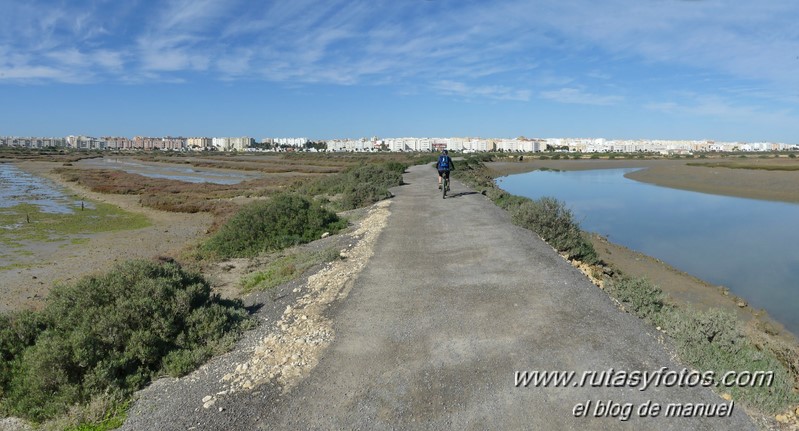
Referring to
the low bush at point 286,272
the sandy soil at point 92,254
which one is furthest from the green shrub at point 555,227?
the sandy soil at point 92,254

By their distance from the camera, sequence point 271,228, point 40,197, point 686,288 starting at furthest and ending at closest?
point 40,197, point 271,228, point 686,288

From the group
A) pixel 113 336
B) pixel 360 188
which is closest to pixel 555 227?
pixel 113 336

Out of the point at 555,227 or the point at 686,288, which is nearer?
→ the point at 686,288

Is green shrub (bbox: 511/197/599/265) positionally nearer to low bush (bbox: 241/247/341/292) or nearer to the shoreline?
the shoreline

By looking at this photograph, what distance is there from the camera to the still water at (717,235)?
13289mm

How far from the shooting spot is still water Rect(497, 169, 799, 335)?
1329cm

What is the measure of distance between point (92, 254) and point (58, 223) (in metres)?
8.86

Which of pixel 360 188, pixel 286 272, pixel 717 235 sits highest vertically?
pixel 360 188

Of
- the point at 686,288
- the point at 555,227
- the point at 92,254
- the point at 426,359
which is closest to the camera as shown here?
the point at 426,359

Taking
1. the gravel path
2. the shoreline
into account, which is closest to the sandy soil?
the gravel path

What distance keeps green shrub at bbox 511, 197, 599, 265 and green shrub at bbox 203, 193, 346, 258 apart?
5846mm

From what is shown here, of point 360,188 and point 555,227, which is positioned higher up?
point 360,188

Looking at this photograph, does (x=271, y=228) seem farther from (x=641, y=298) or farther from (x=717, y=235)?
(x=717, y=235)

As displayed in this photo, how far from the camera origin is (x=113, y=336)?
5676mm
